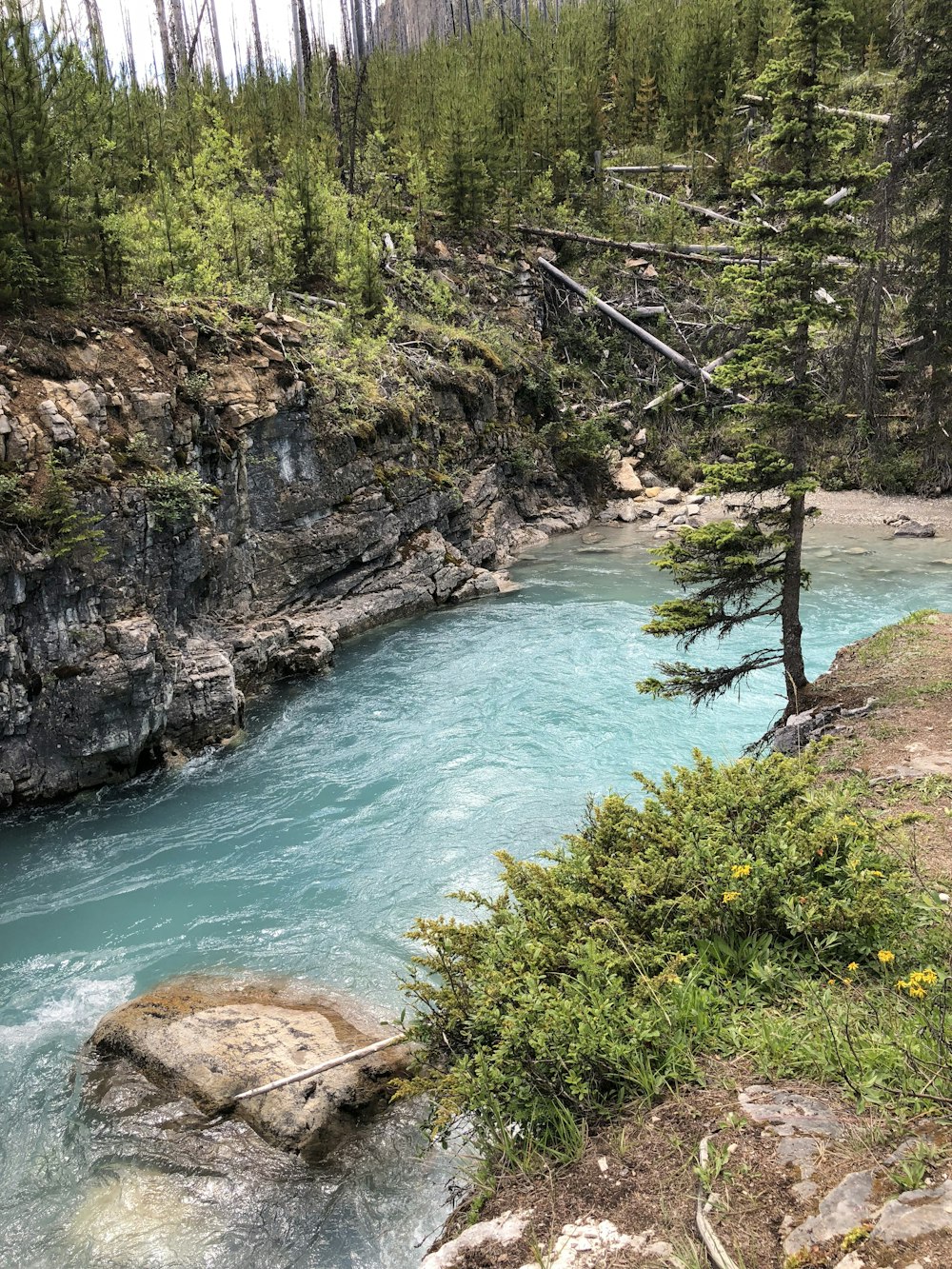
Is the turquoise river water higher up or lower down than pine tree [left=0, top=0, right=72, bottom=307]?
lower down

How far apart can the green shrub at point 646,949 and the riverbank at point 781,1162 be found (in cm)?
14

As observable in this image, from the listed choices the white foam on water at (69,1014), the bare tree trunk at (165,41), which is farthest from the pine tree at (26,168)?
the bare tree trunk at (165,41)

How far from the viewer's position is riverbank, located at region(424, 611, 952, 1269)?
283cm

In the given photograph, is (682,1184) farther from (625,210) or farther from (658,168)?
(658,168)

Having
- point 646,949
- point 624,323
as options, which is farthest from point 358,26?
point 646,949

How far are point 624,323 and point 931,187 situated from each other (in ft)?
32.8

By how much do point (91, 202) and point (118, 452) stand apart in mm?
4301

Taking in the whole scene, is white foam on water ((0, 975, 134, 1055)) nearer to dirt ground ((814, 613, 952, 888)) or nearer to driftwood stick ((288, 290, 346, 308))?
dirt ground ((814, 613, 952, 888))

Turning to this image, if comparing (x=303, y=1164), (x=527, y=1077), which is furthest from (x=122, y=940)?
(x=527, y=1077)

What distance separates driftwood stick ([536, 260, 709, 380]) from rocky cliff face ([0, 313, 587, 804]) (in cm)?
1090

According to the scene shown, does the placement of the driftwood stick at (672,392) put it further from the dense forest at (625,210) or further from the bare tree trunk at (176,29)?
the bare tree trunk at (176,29)

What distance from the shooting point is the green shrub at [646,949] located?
400 cm

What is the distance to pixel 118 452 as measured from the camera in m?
11.8

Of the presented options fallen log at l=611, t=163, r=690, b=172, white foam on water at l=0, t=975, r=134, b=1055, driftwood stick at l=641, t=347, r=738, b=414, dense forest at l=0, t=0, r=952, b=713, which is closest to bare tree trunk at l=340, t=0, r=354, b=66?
→ dense forest at l=0, t=0, r=952, b=713
